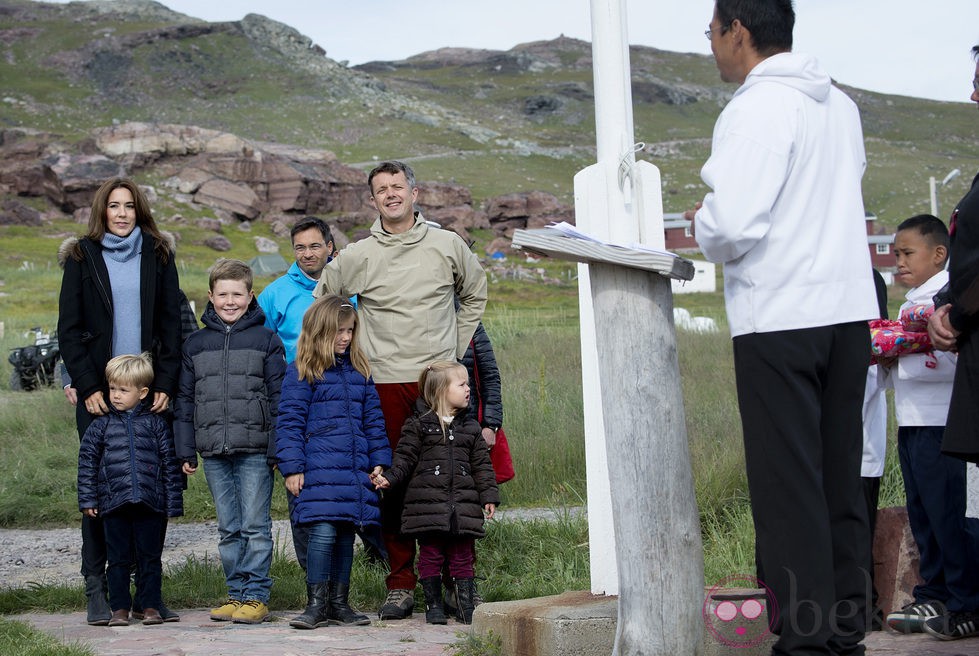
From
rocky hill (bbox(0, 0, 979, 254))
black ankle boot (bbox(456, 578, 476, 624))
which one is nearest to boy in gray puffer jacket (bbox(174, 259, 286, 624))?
black ankle boot (bbox(456, 578, 476, 624))

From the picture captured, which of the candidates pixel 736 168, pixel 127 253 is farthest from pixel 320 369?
pixel 736 168

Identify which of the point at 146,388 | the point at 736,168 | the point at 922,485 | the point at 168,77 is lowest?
the point at 922,485

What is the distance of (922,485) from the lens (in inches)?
171

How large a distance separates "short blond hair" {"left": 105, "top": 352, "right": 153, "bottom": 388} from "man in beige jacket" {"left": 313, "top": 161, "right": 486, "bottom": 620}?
928 millimetres

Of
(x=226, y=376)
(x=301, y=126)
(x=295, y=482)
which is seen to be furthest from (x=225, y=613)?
(x=301, y=126)

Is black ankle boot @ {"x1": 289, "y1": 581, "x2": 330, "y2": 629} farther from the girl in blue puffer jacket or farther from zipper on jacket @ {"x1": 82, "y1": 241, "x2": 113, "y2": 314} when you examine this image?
zipper on jacket @ {"x1": 82, "y1": 241, "x2": 113, "y2": 314}

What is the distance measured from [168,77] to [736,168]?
117m

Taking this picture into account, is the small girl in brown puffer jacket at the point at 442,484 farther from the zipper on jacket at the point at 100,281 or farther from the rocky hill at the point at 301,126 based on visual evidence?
the rocky hill at the point at 301,126

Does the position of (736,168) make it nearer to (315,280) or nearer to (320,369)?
(320,369)

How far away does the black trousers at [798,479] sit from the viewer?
3.12m

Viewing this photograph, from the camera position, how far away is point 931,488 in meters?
4.29

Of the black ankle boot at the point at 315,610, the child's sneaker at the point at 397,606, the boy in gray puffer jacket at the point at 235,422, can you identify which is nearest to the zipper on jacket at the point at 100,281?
the boy in gray puffer jacket at the point at 235,422

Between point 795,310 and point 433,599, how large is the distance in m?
2.63

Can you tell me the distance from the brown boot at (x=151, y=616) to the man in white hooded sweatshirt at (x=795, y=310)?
119 inches
